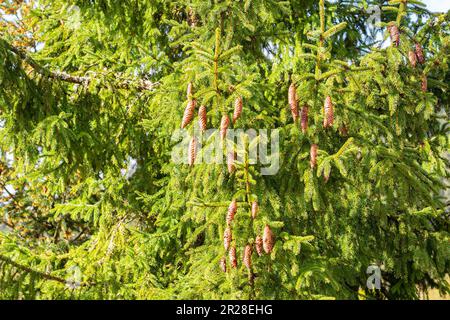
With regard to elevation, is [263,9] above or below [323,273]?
above

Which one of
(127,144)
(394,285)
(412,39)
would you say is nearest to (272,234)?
(412,39)

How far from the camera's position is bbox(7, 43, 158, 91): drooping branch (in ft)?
17.4

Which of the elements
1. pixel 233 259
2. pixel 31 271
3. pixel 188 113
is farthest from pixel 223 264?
pixel 31 271

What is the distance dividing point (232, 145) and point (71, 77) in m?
2.48

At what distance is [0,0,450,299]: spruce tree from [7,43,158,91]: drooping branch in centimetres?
3

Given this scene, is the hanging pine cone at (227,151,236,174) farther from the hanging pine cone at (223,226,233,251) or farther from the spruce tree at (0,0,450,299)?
the hanging pine cone at (223,226,233,251)

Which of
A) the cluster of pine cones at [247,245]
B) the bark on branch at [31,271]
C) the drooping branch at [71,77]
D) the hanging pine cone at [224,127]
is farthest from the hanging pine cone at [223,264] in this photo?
the drooping branch at [71,77]

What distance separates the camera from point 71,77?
5.87 meters

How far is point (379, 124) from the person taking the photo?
4.69 meters

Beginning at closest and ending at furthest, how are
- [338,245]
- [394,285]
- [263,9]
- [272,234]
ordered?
[272,234] → [263,9] → [338,245] → [394,285]

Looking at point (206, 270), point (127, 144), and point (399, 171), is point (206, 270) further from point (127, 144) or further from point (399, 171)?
point (127, 144)

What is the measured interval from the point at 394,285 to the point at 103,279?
430 centimetres

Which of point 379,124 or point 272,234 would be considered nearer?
point 272,234

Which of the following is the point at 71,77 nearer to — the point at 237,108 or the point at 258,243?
the point at 237,108
